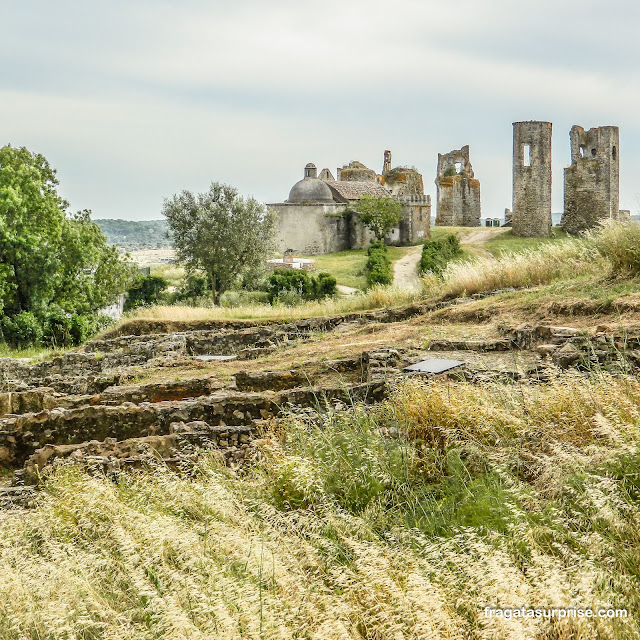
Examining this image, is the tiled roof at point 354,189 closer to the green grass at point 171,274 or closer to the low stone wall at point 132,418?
the green grass at point 171,274

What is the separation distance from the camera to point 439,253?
125ft

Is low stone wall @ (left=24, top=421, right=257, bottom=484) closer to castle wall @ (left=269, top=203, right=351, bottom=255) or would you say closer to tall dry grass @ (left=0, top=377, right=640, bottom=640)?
tall dry grass @ (left=0, top=377, right=640, bottom=640)

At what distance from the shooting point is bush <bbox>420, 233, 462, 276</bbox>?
35.7m

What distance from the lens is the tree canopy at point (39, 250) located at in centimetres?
2569

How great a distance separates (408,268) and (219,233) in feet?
34.7

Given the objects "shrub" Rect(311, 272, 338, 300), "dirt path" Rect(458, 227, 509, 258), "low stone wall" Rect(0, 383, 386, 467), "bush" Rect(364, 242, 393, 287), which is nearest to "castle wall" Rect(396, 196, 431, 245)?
"dirt path" Rect(458, 227, 509, 258)

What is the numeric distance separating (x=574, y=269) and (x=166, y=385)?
8455mm

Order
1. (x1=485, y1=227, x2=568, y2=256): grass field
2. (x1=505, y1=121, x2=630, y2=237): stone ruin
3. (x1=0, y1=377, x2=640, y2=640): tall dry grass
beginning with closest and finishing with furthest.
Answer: (x1=0, y1=377, x2=640, y2=640): tall dry grass < (x1=485, y1=227, x2=568, y2=256): grass field < (x1=505, y1=121, x2=630, y2=237): stone ruin

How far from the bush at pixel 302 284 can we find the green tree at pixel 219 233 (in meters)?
1.30

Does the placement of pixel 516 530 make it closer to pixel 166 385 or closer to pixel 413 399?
pixel 413 399

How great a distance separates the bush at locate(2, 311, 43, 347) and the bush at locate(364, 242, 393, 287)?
1303 cm

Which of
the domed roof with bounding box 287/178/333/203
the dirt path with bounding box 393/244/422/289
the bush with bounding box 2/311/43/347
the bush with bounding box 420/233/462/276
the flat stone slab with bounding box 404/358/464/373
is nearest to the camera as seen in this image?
the flat stone slab with bounding box 404/358/464/373

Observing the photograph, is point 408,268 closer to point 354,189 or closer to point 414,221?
point 414,221

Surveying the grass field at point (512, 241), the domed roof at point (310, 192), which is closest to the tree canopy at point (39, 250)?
the grass field at point (512, 241)
